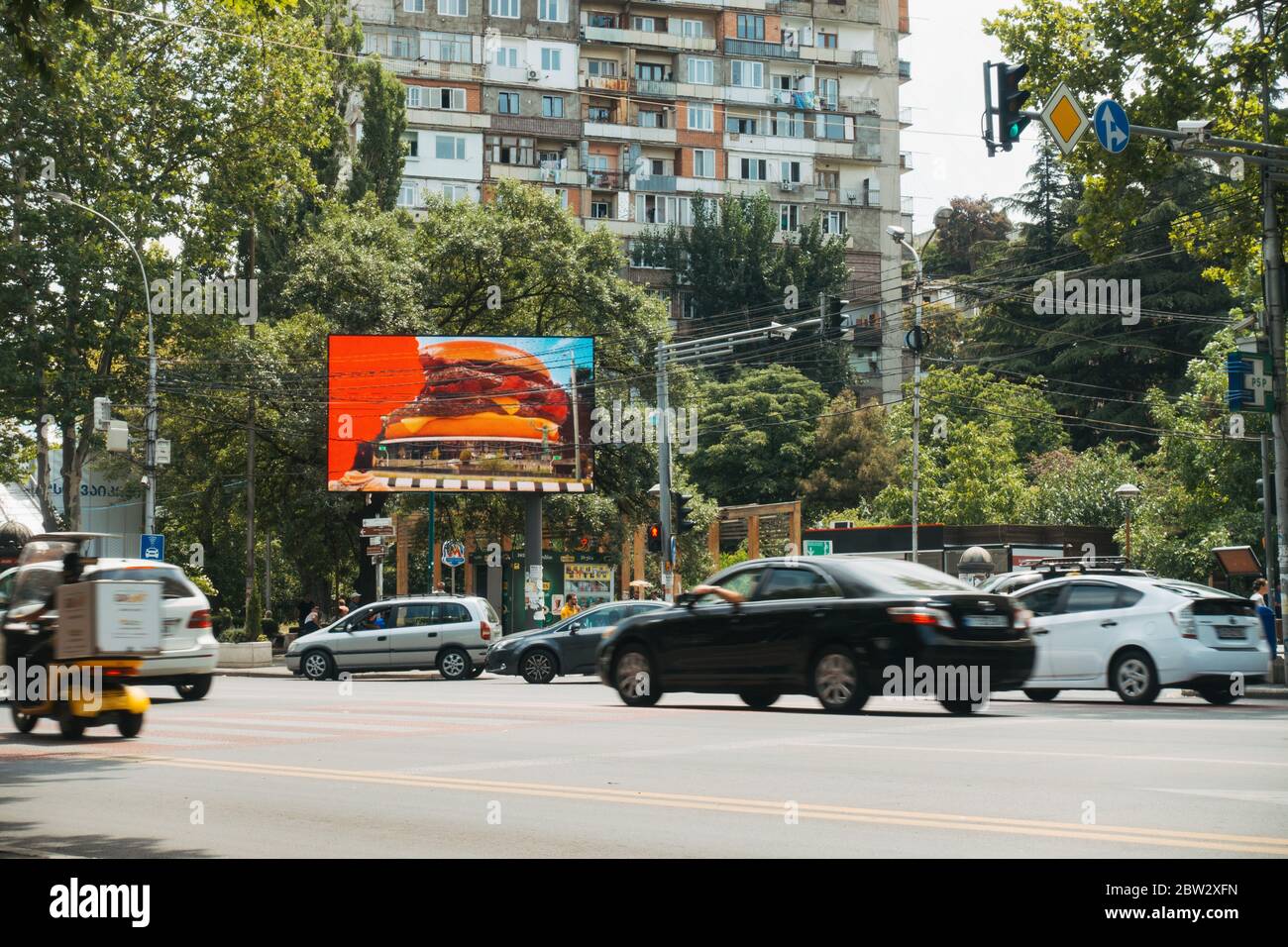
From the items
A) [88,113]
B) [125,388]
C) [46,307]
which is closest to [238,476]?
[125,388]

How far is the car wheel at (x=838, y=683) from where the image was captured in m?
15.3

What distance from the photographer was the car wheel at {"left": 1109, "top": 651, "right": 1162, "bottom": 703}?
18266mm

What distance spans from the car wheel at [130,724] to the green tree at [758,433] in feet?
186

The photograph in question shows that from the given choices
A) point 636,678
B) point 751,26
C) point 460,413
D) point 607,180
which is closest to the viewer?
point 636,678

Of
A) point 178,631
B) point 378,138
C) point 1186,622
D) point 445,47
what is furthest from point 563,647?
point 445,47

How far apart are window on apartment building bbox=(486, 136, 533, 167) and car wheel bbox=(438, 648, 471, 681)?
184 ft

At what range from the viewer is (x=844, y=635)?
15266 millimetres

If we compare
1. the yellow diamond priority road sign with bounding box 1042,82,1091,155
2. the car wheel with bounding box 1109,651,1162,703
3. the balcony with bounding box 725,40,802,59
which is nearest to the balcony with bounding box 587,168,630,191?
the balcony with bounding box 725,40,802,59

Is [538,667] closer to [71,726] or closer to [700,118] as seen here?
[71,726]

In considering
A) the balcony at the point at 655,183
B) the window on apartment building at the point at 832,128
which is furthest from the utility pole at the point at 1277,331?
the window on apartment building at the point at 832,128

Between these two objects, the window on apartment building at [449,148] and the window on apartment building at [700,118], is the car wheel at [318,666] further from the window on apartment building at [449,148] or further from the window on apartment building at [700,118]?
the window on apartment building at [700,118]

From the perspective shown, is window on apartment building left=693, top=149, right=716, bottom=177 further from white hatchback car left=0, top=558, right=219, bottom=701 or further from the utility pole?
white hatchback car left=0, top=558, right=219, bottom=701

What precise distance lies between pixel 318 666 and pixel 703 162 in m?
59.7
